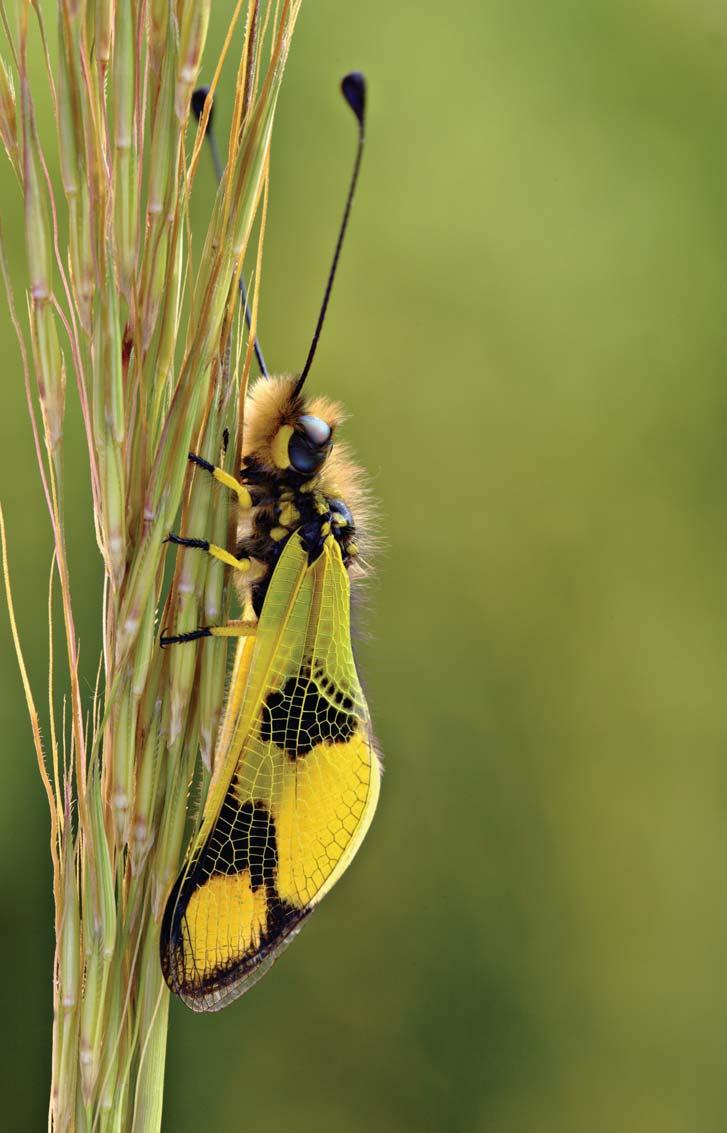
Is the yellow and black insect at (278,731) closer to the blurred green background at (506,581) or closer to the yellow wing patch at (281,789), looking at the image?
the yellow wing patch at (281,789)

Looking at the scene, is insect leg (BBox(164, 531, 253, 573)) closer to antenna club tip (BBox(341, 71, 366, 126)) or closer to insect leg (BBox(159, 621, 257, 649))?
insect leg (BBox(159, 621, 257, 649))

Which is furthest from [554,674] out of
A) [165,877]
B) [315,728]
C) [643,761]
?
[165,877]

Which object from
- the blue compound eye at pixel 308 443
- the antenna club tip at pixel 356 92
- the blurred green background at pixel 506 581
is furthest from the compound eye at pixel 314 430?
the blurred green background at pixel 506 581

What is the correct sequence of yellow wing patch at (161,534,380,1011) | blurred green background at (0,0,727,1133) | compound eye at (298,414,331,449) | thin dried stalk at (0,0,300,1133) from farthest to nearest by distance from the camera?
blurred green background at (0,0,727,1133) → compound eye at (298,414,331,449) → yellow wing patch at (161,534,380,1011) → thin dried stalk at (0,0,300,1133)

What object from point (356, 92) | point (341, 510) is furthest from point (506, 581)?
point (356, 92)

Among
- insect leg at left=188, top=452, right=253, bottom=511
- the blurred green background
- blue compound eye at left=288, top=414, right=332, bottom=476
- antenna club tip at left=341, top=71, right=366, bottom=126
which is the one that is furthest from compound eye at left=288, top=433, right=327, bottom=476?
the blurred green background

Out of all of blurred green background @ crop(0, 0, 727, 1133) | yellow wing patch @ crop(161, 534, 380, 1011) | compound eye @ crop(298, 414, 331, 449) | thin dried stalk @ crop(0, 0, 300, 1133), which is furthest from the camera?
blurred green background @ crop(0, 0, 727, 1133)
